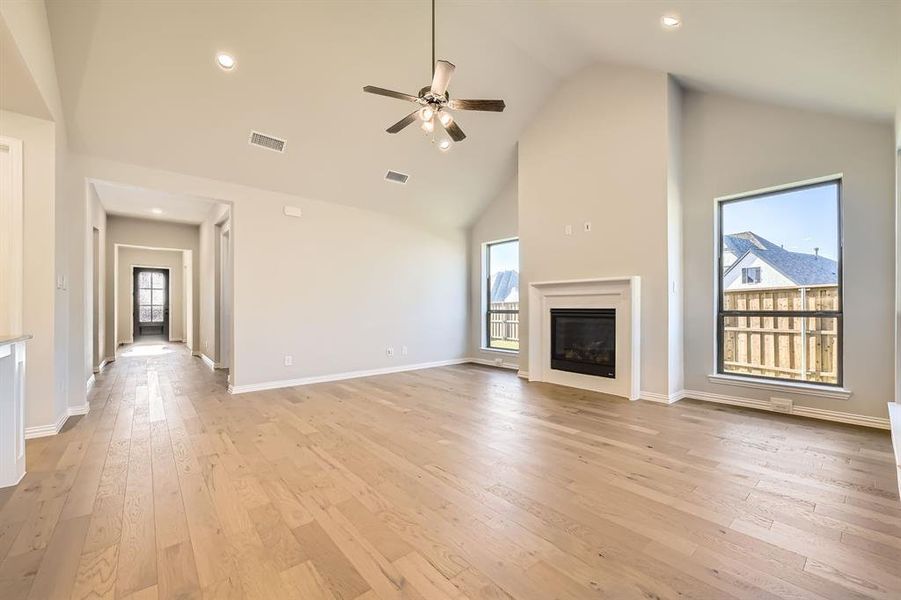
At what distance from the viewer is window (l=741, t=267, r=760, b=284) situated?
409cm

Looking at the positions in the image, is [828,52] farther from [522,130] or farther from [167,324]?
[167,324]

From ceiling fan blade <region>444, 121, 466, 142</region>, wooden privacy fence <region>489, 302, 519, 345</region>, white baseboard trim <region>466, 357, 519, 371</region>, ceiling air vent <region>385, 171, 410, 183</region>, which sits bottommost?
white baseboard trim <region>466, 357, 519, 371</region>

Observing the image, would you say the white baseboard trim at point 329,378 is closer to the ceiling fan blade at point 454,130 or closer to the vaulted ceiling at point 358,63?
the vaulted ceiling at point 358,63

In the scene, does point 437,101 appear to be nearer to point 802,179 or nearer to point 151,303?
point 802,179

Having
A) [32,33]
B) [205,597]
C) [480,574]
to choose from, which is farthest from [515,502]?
[32,33]

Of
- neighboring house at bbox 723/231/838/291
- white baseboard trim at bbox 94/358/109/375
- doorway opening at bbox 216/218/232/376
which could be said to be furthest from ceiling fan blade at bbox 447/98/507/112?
white baseboard trim at bbox 94/358/109/375

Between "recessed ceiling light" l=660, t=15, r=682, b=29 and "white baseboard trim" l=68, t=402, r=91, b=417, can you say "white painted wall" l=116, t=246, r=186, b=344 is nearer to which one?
"white baseboard trim" l=68, t=402, r=91, b=417

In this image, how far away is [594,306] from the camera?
191 inches

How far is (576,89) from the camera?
16.4 feet

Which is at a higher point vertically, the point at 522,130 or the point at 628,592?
the point at 522,130

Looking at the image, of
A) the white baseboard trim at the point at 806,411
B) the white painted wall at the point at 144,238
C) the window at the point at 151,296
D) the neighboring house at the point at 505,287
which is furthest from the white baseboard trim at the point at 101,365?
the white baseboard trim at the point at 806,411

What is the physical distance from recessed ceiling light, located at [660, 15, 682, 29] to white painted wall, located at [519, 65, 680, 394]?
3.57ft

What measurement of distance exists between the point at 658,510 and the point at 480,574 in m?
1.08

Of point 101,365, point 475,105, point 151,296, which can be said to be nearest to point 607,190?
point 475,105
